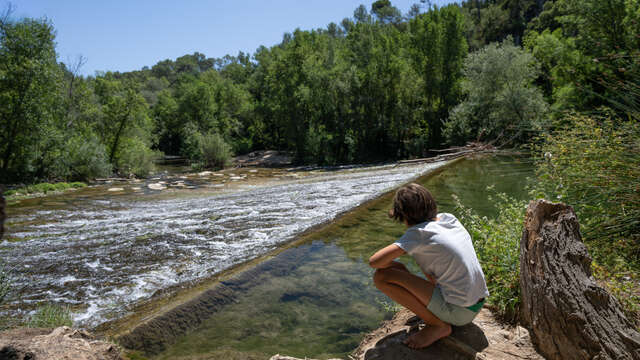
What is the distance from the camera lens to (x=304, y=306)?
5.07 m

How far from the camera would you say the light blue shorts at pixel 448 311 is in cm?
300

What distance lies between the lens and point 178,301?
4898 millimetres

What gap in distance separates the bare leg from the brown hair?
557 millimetres

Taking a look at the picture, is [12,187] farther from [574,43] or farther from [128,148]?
[574,43]

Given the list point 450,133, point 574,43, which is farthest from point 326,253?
point 574,43

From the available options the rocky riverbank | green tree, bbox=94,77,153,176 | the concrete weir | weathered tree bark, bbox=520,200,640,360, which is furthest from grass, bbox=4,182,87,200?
weathered tree bark, bbox=520,200,640,360

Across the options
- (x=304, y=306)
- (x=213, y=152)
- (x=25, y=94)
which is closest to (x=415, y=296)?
(x=304, y=306)

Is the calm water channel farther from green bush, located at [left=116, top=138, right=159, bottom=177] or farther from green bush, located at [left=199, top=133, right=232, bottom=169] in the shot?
green bush, located at [left=199, top=133, right=232, bottom=169]

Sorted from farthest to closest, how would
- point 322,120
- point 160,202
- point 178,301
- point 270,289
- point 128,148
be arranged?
1. point 322,120
2. point 128,148
3. point 160,202
4. point 270,289
5. point 178,301

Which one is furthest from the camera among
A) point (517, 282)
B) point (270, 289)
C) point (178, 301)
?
point (270, 289)

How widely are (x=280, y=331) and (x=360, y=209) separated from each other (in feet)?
21.3

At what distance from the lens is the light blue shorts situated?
9.86ft

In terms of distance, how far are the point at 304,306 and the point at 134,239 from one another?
5357 millimetres

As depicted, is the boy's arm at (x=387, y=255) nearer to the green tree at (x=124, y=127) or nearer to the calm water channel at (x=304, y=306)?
the calm water channel at (x=304, y=306)
